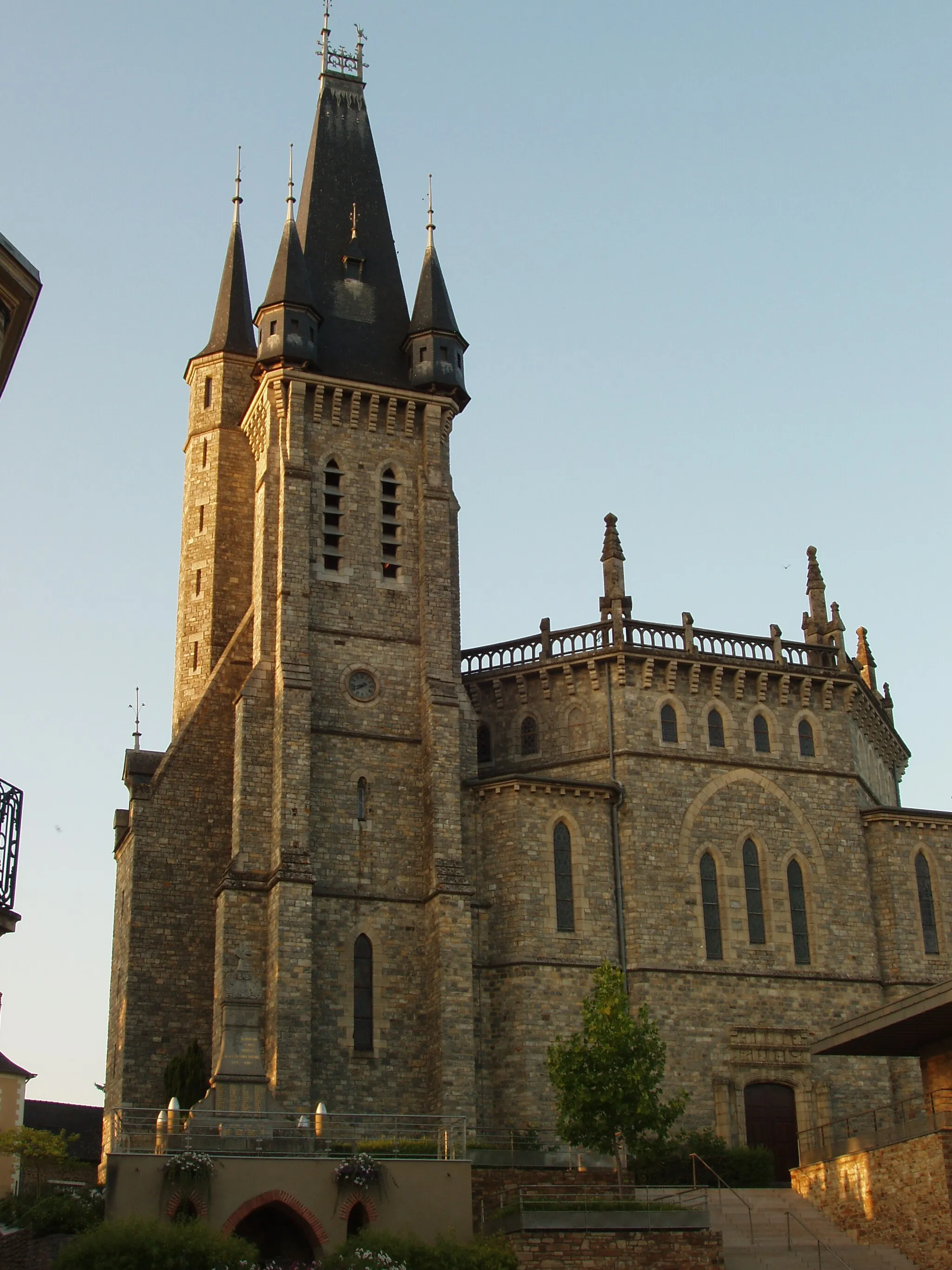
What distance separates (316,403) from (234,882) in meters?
13.2

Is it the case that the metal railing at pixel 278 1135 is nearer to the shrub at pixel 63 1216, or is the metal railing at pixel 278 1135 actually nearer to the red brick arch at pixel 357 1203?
the red brick arch at pixel 357 1203

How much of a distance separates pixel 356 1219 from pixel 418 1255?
276cm

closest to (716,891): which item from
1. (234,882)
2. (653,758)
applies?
(653,758)

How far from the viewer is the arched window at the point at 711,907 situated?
4044 cm

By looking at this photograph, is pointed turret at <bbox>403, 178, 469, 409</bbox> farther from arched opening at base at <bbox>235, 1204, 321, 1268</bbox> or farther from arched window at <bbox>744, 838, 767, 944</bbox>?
arched opening at base at <bbox>235, 1204, 321, 1268</bbox>

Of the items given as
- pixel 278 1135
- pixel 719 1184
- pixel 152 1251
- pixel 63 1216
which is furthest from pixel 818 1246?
pixel 63 1216

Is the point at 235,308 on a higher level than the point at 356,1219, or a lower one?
higher

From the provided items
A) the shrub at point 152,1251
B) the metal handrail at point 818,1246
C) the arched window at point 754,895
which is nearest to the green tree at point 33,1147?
the arched window at point 754,895

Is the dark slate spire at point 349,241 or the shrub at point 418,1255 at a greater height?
the dark slate spire at point 349,241

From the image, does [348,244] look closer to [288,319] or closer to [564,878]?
[288,319]

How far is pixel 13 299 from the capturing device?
15.1 meters

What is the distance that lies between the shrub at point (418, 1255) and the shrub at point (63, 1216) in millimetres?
5488

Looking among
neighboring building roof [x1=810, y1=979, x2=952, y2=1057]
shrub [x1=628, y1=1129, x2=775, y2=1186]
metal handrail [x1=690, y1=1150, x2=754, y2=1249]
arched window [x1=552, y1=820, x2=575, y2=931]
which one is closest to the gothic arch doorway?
shrub [x1=628, y1=1129, x2=775, y2=1186]

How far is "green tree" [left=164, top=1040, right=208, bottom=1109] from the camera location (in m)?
35.4
